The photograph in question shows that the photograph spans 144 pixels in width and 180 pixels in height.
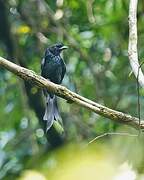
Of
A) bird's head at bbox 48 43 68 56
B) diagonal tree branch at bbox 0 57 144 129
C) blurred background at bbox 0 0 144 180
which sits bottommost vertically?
blurred background at bbox 0 0 144 180

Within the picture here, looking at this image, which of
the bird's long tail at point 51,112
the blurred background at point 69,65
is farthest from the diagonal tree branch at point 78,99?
the blurred background at point 69,65

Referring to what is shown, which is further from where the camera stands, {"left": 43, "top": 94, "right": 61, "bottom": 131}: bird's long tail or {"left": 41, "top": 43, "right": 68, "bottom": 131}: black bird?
{"left": 41, "top": 43, "right": 68, "bottom": 131}: black bird

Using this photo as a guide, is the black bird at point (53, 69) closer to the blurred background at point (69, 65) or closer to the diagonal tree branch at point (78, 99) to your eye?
the blurred background at point (69, 65)

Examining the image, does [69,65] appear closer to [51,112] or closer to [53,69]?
[53,69]

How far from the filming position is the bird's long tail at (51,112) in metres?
3.44

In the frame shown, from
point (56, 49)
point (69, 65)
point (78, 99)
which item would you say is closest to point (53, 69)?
point (56, 49)

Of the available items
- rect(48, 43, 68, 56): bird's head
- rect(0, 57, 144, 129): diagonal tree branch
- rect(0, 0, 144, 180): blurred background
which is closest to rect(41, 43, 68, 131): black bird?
rect(48, 43, 68, 56): bird's head

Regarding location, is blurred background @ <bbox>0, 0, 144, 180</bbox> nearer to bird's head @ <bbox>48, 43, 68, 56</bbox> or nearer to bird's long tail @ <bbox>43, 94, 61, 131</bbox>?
bird's head @ <bbox>48, 43, 68, 56</bbox>

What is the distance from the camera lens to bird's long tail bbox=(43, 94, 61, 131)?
3443 millimetres

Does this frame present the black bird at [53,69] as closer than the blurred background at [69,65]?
Yes

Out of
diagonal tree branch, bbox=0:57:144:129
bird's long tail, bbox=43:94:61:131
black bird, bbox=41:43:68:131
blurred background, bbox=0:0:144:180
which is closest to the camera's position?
diagonal tree branch, bbox=0:57:144:129

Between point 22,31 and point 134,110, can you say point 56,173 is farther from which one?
point 22,31

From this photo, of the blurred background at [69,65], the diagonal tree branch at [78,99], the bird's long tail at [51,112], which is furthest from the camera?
the blurred background at [69,65]

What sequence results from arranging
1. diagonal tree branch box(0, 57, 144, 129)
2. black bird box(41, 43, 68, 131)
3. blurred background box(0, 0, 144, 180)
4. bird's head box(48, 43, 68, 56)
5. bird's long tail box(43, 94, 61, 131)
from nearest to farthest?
diagonal tree branch box(0, 57, 144, 129), bird's long tail box(43, 94, 61, 131), black bird box(41, 43, 68, 131), bird's head box(48, 43, 68, 56), blurred background box(0, 0, 144, 180)
